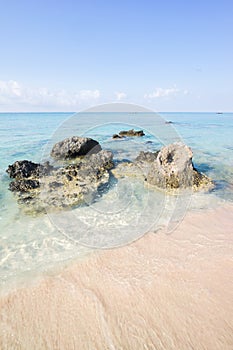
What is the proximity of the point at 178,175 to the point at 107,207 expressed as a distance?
11.2ft

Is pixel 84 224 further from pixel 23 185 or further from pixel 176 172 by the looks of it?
pixel 176 172

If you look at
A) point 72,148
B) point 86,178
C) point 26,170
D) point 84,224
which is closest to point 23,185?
point 26,170

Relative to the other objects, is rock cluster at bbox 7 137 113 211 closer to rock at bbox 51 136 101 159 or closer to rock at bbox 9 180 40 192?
rock at bbox 9 180 40 192

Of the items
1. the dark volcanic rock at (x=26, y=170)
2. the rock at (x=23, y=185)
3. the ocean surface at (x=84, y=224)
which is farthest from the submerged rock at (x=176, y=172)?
the dark volcanic rock at (x=26, y=170)

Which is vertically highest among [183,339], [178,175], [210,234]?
[178,175]

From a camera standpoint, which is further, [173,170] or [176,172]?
[173,170]

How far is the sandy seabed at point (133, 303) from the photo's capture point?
312cm

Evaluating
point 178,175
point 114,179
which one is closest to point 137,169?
point 114,179

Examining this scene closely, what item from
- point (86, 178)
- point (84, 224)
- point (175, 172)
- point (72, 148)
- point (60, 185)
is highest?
point (72, 148)

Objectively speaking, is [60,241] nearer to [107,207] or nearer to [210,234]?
[107,207]

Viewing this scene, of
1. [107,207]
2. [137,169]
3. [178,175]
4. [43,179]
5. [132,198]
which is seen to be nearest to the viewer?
[107,207]

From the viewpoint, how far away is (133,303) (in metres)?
3.69

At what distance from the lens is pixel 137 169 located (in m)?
11.5

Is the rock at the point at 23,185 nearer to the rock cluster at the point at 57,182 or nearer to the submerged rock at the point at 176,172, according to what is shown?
the rock cluster at the point at 57,182
